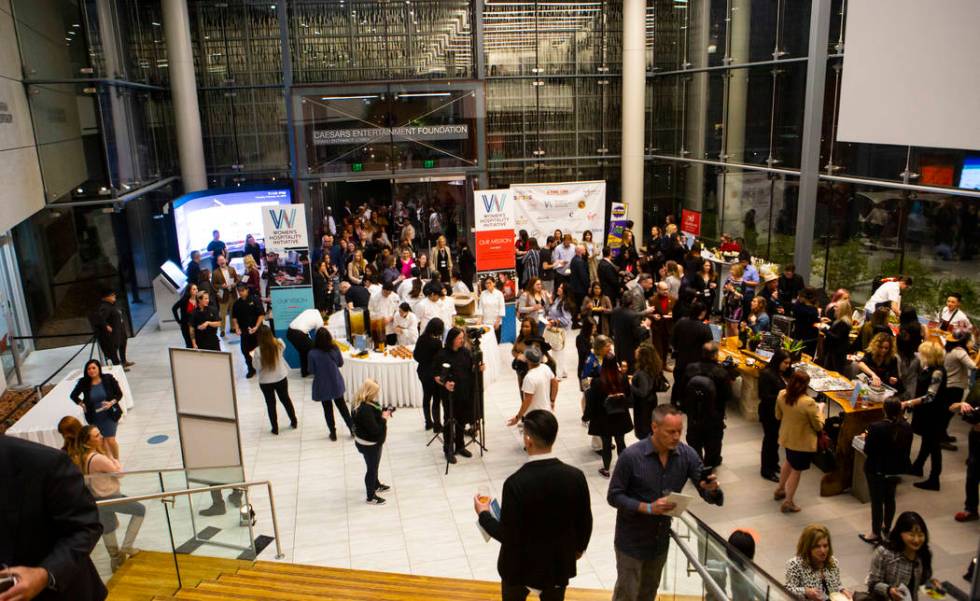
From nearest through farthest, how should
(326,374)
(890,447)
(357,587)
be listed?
(357,587)
(890,447)
(326,374)

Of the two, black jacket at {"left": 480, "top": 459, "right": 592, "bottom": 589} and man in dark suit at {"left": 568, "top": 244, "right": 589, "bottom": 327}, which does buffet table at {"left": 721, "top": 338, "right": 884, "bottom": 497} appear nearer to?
black jacket at {"left": 480, "top": 459, "right": 592, "bottom": 589}

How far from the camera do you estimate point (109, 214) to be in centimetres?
1427

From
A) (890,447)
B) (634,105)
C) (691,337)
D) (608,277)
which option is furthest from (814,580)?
(634,105)

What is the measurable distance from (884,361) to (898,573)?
4.25 m

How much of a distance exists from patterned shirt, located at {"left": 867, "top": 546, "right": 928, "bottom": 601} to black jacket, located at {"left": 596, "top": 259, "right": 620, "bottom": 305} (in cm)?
824

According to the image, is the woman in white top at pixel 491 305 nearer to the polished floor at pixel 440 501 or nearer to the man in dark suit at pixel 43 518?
the polished floor at pixel 440 501

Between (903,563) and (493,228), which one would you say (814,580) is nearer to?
(903,563)

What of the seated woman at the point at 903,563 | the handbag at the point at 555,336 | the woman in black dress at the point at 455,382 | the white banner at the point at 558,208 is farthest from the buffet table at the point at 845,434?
the white banner at the point at 558,208

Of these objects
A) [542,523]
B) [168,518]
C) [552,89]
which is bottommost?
[168,518]

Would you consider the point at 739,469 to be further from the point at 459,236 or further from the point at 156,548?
the point at 459,236

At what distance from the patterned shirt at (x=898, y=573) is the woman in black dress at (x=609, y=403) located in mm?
3181

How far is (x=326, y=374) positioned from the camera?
911 cm

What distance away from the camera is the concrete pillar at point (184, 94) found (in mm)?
17406

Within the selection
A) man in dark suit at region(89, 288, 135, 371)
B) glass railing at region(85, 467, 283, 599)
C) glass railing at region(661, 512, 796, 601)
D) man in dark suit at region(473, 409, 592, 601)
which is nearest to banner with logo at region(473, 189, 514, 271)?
man in dark suit at region(89, 288, 135, 371)
